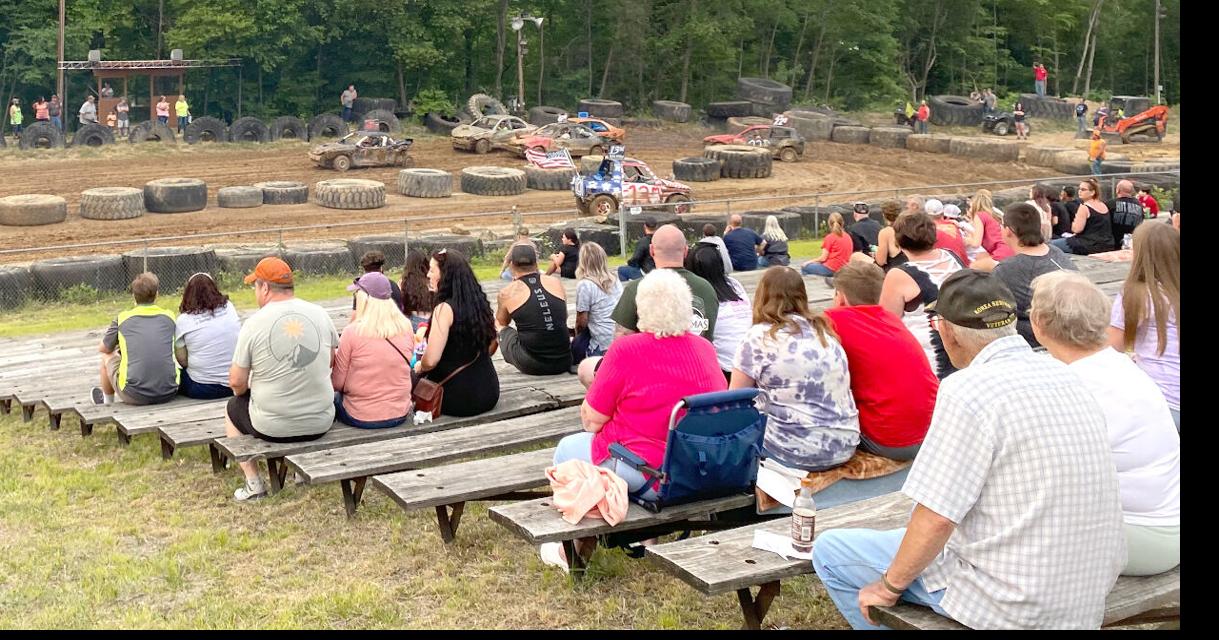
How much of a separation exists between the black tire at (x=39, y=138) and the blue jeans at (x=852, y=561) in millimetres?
36509

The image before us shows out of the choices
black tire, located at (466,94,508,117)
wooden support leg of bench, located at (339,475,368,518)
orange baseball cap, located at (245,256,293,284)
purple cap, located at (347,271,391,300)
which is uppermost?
black tire, located at (466,94,508,117)

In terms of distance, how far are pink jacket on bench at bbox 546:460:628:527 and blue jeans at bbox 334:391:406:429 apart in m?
2.66

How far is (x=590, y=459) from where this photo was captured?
644 cm

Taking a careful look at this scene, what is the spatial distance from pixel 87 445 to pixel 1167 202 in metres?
22.9

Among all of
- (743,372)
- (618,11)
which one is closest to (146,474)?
(743,372)

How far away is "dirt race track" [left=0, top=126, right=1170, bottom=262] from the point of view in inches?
1034

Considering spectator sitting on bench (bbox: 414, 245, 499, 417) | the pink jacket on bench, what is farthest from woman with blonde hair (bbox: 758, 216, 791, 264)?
the pink jacket on bench

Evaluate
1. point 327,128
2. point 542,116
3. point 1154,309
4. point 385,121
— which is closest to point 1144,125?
point 542,116

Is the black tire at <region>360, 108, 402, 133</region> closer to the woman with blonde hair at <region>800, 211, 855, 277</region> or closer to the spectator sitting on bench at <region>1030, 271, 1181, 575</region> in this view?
the woman with blonde hair at <region>800, 211, 855, 277</region>

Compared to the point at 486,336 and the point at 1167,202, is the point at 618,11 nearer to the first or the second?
the point at 1167,202

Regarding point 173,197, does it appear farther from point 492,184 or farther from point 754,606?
point 754,606

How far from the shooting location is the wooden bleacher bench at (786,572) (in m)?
4.60

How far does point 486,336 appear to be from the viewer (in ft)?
28.0

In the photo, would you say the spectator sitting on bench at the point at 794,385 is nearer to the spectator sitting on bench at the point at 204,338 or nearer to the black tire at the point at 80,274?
the spectator sitting on bench at the point at 204,338
